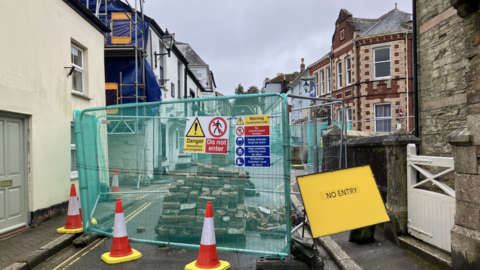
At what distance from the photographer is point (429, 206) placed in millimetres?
5121

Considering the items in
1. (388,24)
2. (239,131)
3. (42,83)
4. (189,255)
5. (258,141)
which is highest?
(388,24)

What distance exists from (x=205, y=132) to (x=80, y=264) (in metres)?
2.92

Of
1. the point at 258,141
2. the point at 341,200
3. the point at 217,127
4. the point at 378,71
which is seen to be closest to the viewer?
the point at 258,141

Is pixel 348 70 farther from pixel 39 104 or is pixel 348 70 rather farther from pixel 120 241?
pixel 120 241

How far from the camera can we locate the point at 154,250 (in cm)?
586

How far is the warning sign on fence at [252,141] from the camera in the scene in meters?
4.58

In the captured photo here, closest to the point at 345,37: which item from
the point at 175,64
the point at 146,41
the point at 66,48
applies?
the point at 175,64

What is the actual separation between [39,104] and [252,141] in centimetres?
572

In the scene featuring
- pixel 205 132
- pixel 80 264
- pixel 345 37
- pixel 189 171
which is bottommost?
pixel 80 264

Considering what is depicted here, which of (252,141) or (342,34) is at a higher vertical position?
(342,34)

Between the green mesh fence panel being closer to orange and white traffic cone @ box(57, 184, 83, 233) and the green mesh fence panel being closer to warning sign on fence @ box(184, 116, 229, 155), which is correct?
warning sign on fence @ box(184, 116, 229, 155)

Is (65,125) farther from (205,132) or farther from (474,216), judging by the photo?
(474,216)

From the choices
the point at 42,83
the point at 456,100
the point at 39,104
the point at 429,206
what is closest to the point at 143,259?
the point at 429,206

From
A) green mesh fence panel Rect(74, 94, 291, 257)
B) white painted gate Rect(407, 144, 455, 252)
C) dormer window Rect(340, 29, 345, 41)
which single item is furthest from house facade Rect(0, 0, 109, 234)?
dormer window Rect(340, 29, 345, 41)
